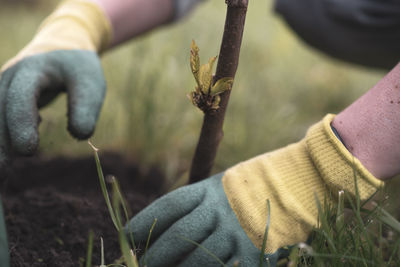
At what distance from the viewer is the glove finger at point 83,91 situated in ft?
3.68

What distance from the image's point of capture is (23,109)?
1.04m

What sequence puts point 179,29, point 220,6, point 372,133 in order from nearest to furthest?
point 372,133
point 179,29
point 220,6

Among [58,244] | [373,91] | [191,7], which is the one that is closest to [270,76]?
[191,7]

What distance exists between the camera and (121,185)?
1493 mm

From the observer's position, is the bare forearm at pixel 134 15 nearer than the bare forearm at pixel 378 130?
No

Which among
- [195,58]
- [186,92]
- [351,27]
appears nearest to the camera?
[195,58]

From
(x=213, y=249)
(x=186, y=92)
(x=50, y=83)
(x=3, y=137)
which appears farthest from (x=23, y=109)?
(x=186, y=92)

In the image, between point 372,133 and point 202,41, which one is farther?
point 202,41

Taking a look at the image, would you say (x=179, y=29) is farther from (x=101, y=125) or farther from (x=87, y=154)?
(x=87, y=154)

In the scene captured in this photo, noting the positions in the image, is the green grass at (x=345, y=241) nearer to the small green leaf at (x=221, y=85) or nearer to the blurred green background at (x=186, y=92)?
the small green leaf at (x=221, y=85)

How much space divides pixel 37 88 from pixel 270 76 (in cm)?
212

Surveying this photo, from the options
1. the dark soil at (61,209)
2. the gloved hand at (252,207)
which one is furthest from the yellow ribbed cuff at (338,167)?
the dark soil at (61,209)

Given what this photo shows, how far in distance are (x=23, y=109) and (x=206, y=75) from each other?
55cm

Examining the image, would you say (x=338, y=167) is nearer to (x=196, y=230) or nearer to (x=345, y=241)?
(x=345, y=241)
